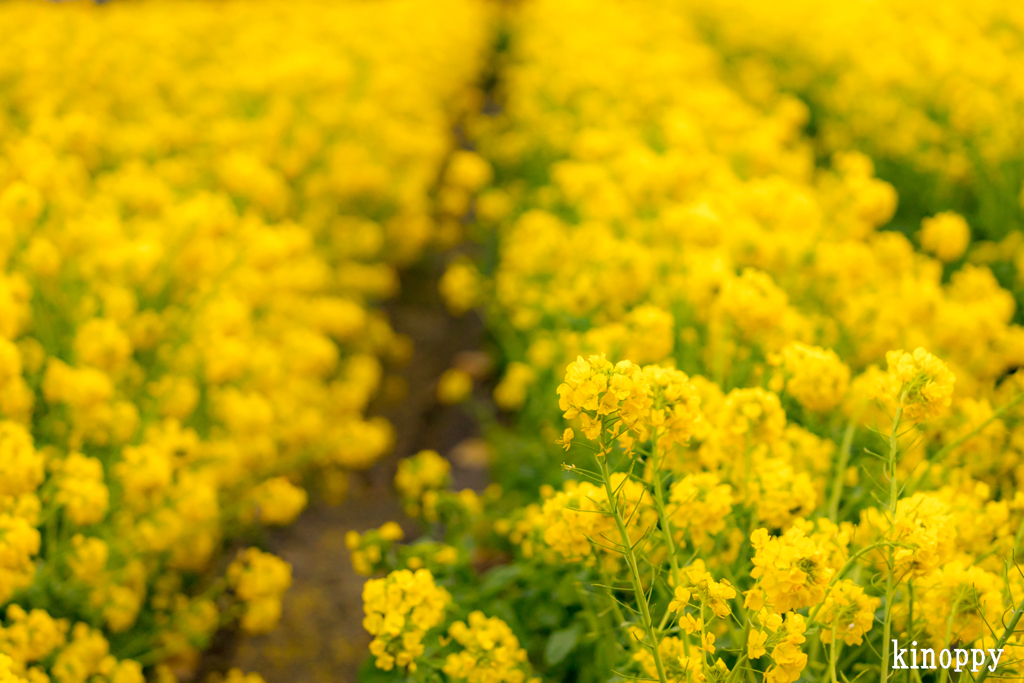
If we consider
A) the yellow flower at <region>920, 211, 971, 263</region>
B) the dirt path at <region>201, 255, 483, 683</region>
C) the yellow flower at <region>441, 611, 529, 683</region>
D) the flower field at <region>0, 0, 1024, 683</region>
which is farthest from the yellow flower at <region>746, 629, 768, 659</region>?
the yellow flower at <region>920, 211, 971, 263</region>

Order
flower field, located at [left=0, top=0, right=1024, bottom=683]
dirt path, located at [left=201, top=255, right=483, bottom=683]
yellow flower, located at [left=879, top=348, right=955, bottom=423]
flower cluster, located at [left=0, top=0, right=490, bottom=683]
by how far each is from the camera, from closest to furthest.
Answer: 1. yellow flower, located at [left=879, top=348, right=955, bottom=423]
2. flower field, located at [left=0, top=0, right=1024, bottom=683]
3. flower cluster, located at [left=0, top=0, right=490, bottom=683]
4. dirt path, located at [left=201, top=255, right=483, bottom=683]

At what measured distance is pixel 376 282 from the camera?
4.01 meters

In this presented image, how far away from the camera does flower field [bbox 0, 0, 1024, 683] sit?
4.22 ft

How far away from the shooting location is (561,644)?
4.95 feet

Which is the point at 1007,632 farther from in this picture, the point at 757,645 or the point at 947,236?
the point at 947,236

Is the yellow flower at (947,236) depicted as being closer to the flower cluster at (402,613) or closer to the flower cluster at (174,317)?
the flower cluster at (402,613)

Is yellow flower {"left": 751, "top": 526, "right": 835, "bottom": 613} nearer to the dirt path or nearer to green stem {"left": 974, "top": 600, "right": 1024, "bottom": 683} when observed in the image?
green stem {"left": 974, "top": 600, "right": 1024, "bottom": 683}

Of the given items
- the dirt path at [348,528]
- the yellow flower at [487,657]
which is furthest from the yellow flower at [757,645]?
the dirt path at [348,528]

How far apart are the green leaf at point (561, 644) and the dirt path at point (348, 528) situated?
0.98 m

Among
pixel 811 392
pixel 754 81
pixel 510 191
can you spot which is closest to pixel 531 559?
pixel 811 392

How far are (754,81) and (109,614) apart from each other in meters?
4.90

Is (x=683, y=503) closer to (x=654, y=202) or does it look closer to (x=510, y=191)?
(x=654, y=202)

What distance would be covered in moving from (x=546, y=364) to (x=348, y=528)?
1146 mm

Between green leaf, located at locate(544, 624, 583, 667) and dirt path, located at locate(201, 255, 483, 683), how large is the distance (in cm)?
98
